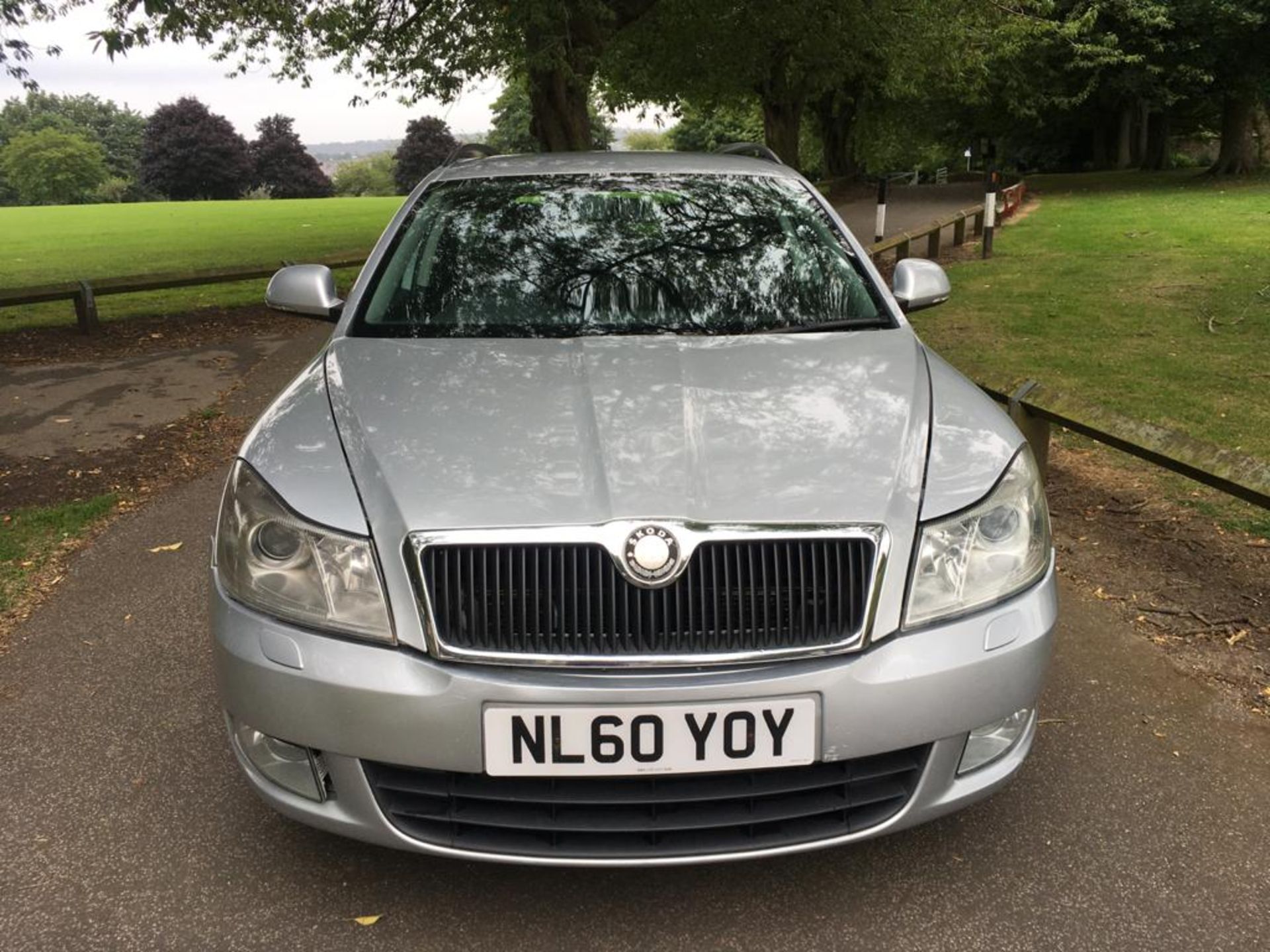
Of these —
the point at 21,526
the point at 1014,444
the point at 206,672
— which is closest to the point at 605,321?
the point at 1014,444

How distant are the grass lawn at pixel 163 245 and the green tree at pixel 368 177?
74.9 m

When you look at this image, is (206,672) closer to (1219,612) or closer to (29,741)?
(29,741)

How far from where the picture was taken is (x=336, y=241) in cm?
2164

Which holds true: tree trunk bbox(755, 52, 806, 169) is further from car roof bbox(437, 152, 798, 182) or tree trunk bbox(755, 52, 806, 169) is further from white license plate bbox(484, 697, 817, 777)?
white license plate bbox(484, 697, 817, 777)

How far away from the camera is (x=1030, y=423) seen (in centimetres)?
481

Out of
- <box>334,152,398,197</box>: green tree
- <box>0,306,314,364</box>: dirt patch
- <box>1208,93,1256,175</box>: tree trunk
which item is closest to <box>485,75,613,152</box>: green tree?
<box>334,152,398,197</box>: green tree

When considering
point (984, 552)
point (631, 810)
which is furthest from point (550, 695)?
point (984, 552)

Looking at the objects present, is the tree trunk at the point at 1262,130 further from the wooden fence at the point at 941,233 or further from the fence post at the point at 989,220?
the fence post at the point at 989,220

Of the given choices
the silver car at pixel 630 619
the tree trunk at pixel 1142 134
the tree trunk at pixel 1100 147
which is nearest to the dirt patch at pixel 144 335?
the silver car at pixel 630 619

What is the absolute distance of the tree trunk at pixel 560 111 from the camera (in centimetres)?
1397

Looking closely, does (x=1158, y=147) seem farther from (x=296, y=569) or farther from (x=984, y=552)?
(x=296, y=569)

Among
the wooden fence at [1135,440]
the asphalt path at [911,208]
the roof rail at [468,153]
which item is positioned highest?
the roof rail at [468,153]

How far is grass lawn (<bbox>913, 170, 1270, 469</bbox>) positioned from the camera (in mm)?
6758

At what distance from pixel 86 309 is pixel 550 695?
9735 millimetres
